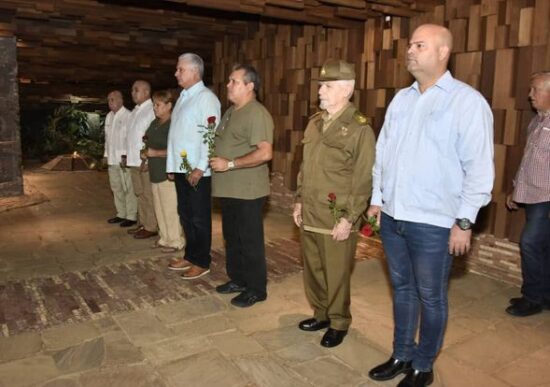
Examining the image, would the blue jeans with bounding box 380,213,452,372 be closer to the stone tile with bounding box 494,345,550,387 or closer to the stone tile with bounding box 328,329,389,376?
the stone tile with bounding box 328,329,389,376

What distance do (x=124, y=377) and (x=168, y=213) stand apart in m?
2.16

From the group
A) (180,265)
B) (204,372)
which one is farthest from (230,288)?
(204,372)

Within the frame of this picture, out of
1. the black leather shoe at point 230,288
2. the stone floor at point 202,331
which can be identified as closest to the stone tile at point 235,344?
the stone floor at point 202,331

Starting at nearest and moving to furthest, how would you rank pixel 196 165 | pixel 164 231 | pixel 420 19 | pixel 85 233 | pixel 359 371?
pixel 359 371 → pixel 196 165 → pixel 420 19 → pixel 164 231 → pixel 85 233

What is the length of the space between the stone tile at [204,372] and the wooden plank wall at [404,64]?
7.97ft

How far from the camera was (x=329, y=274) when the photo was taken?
264cm

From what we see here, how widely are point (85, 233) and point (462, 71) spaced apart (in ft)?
12.9

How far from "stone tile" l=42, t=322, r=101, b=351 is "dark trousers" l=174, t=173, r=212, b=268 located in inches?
39.6

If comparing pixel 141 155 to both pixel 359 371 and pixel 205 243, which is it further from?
pixel 359 371

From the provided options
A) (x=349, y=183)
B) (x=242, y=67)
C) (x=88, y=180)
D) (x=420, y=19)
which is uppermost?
(x=420, y=19)

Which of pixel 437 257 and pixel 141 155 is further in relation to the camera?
pixel 141 155

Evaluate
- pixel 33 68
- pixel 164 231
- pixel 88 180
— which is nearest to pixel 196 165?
pixel 164 231

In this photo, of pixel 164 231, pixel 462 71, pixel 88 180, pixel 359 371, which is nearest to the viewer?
pixel 359 371

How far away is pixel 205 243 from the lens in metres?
3.72
